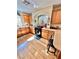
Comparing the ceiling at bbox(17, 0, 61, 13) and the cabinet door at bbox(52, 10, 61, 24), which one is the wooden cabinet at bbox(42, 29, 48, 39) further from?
the ceiling at bbox(17, 0, 61, 13)

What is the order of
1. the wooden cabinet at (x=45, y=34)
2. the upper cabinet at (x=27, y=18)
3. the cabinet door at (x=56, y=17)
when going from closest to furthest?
the cabinet door at (x=56, y=17)
the upper cabinet at (x=27, y=18)
the wooden cabinet at (x=45, y=34)

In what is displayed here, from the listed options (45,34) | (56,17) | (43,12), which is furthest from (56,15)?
(45,34)

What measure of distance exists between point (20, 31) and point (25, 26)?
164 mm

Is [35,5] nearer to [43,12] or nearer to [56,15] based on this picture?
[43,12]

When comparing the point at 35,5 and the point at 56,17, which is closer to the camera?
the point at 56,17

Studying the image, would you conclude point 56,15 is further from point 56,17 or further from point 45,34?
point 45,34

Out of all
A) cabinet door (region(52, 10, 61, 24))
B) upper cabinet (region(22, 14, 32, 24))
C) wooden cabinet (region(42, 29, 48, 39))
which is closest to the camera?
cabinet door (region(52, 10, 61, 24))

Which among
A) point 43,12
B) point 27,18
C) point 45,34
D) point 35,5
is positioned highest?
point 35,5

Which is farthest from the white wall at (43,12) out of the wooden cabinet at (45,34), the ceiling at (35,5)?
the wooden cabinet at (45,34)

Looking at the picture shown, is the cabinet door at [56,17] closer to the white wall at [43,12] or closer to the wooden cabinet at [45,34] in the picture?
the white wall at [43,12]

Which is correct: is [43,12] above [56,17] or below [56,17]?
above

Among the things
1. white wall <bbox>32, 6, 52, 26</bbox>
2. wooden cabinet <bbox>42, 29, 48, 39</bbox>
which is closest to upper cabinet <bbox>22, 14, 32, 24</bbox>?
white wall <bbox>32, 6, 52, 26</bbox>
